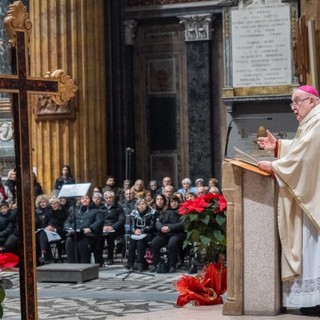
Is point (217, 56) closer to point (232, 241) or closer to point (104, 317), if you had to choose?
point (104, 317)

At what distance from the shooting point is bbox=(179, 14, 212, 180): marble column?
19.6 m

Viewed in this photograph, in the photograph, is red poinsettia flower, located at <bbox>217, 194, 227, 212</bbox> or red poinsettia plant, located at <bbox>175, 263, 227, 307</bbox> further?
red poinsettia flower, located at <bbox>217, 194, 227, 212</bbox>

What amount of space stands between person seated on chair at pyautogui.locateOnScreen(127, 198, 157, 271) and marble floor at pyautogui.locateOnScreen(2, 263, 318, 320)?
0.43 metres

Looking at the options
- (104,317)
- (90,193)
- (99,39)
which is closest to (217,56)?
(99,39)

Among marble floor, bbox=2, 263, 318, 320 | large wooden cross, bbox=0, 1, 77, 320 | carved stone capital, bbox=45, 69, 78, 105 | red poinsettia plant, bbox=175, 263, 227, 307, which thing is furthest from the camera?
red poinsettia plant, bbox=175, 263, 227, 307

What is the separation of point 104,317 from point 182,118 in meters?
11.1

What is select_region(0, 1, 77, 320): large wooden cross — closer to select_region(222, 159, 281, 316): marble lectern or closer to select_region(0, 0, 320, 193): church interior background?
select_region(222, 159, 281, 316): marble lectern

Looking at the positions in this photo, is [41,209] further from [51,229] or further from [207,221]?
[207,221]

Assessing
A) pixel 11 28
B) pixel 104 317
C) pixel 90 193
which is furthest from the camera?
pixel 90 193

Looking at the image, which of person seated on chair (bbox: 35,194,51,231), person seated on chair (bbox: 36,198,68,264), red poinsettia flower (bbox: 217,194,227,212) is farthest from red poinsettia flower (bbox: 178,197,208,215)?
person seated on chair (bbox: 35,194,51,231)

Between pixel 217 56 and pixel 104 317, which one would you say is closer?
pixel 104 317

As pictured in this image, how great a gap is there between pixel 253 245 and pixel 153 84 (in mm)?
13267

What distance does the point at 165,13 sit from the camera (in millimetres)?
19953

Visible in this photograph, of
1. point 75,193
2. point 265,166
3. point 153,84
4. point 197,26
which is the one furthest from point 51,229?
point 265,166
